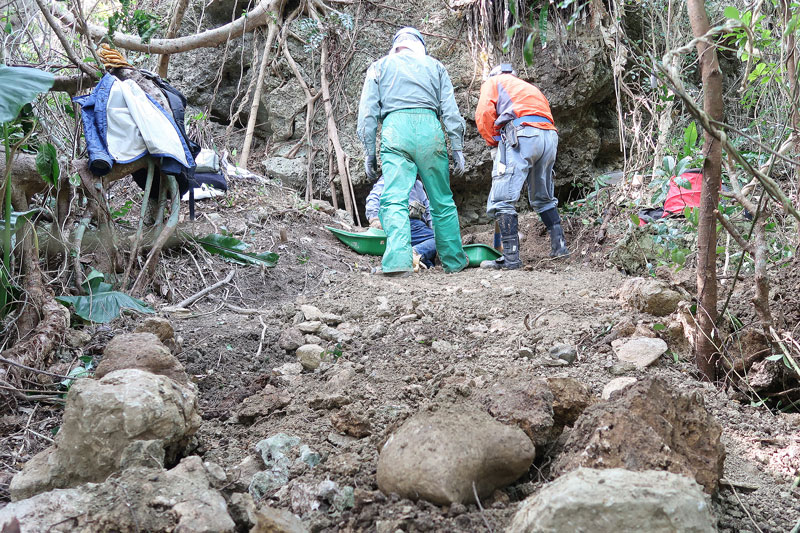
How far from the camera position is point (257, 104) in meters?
6.65

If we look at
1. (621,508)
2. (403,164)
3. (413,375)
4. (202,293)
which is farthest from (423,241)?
(621,508)

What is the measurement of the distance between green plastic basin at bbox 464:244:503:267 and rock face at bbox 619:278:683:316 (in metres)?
2.17

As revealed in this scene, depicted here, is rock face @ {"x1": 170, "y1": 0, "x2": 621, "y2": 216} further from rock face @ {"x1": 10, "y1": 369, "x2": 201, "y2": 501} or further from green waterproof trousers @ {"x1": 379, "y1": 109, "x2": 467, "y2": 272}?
rock face @ {"x1": 10, "y1": 369, "x2": 201, "y2": 501}

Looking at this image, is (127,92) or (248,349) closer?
(248,349)

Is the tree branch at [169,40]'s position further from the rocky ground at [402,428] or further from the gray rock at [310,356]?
the gray rock at [310,356]

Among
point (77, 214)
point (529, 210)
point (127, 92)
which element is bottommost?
point (529, 210)

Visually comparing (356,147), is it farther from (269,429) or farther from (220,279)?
(269,429)

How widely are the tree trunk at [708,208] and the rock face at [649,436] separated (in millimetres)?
587

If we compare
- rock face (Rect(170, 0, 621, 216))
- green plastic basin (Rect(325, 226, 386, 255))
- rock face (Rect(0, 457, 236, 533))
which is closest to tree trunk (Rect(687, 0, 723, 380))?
rock face (Rect(0, 457, 236, 533))

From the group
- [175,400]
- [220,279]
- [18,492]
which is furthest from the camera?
[220,279]

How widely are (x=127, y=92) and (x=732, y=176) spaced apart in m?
2.80

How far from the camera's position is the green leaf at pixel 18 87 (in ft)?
6.60

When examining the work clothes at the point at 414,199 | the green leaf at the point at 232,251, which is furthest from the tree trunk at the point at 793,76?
the work clothes at the point at 414,199

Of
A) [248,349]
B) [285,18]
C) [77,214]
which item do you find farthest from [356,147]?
[248,349]
